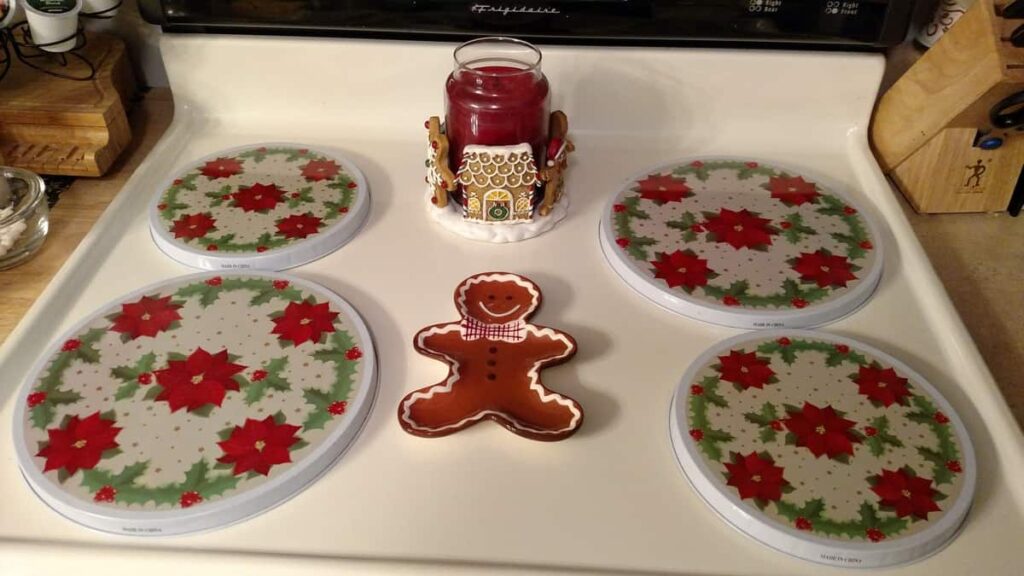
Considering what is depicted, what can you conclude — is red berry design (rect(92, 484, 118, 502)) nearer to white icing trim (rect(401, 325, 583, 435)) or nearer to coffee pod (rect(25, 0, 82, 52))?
white icing trim (rect(401, 325, 583, 435))

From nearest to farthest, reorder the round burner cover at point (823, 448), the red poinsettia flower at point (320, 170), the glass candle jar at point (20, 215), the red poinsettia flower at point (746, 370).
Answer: the round burner cover at point (823, 448)
the red poinsettia flower at point (746, 370)
the glass candle jar at point (20, 215)
the red poinsettia flower at point (320, 170)

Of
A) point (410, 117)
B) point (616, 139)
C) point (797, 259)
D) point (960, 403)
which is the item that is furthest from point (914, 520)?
point (410, 117)

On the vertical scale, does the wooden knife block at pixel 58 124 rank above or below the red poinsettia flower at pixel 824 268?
above

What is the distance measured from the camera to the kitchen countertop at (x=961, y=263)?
0.70 meters

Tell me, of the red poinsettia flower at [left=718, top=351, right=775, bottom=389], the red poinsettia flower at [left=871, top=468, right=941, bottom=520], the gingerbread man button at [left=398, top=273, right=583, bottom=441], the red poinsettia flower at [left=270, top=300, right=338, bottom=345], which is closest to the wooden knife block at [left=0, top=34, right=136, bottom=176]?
the red poinsettia flower at [left=270, top=300, right=338, bottom=345]

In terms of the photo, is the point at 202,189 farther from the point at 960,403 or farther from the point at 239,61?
the point at 960,403

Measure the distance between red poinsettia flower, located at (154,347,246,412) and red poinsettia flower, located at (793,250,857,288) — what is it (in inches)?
18.7

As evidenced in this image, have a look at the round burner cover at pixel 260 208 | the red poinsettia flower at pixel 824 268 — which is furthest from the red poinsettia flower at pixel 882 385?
the round burner cover at pixel 260 208

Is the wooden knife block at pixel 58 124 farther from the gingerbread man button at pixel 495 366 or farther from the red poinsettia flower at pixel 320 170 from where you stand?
the gingerbread man button at pixel 495 366

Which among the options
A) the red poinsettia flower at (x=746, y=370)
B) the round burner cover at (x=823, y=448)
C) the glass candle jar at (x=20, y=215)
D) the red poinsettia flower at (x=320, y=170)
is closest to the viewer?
the round burner cover at (x=823, y=448)

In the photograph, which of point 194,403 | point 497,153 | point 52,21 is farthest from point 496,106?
point 52,21

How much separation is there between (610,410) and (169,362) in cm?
34

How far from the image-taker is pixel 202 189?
32.7 inches

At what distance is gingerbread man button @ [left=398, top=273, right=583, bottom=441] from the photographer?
0.61 m
